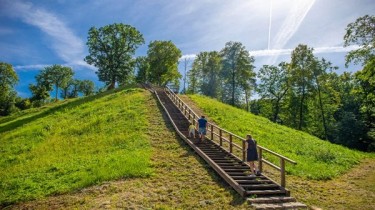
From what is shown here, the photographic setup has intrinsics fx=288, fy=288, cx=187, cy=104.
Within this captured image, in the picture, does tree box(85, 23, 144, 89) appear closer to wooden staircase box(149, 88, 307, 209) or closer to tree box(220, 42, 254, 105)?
tree box(220, 42, 254, 105)

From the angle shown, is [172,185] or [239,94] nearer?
[172,185]

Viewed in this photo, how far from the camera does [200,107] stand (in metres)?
34.0

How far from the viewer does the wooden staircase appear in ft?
35.1

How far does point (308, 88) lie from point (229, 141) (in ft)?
106

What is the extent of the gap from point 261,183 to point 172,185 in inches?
152

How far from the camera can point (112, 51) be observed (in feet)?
207

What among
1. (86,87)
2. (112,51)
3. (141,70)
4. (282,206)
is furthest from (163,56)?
(86,87)

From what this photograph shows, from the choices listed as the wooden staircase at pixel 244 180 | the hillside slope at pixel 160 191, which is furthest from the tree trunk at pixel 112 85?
the hillside slope at pixel 160 191

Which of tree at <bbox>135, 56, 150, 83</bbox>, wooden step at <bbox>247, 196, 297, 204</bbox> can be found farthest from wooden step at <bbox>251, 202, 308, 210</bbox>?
tree at <bbox>135, 56, 150, 83</bbox>

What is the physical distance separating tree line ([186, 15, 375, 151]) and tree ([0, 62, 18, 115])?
4650cm

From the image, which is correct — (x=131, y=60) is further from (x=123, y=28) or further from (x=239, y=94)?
(x=239, y=94)

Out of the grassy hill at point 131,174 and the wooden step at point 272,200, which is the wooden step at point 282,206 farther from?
the grassy hill at point 131,174

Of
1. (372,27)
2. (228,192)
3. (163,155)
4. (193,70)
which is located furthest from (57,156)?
(193,70)

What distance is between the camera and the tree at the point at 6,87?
2852 inches
